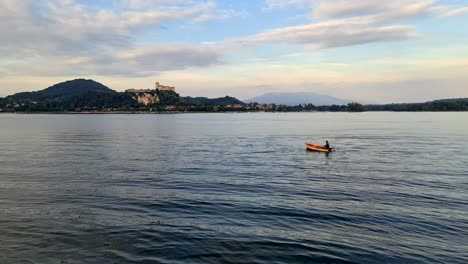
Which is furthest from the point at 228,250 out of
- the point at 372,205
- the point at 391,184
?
the point at 391,184

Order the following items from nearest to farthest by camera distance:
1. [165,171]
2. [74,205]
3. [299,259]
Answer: [299,259] < [74,205] < [165,171]

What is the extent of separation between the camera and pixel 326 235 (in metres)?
20.1

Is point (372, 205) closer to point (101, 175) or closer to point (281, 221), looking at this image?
Answer: point (281, 221)

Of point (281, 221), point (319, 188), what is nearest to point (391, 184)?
point (319, 188)

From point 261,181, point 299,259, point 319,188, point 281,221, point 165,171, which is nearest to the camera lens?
point 299,259

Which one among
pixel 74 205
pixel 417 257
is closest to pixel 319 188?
pixel 417 257

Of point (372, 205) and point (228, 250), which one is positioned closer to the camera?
point (228, 250)

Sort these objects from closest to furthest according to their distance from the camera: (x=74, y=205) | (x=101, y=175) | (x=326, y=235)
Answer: (x=326, y=235), (x=74, y=205), (x=101, y=175)

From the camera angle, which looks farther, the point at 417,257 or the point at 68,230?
the point at 68,230

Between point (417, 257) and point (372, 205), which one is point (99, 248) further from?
point (372, 205)

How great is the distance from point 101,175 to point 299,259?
88.3ft

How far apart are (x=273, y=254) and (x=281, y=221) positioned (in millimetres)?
5103

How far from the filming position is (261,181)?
1401 inches

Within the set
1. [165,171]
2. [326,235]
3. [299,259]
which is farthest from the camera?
[165,171]
